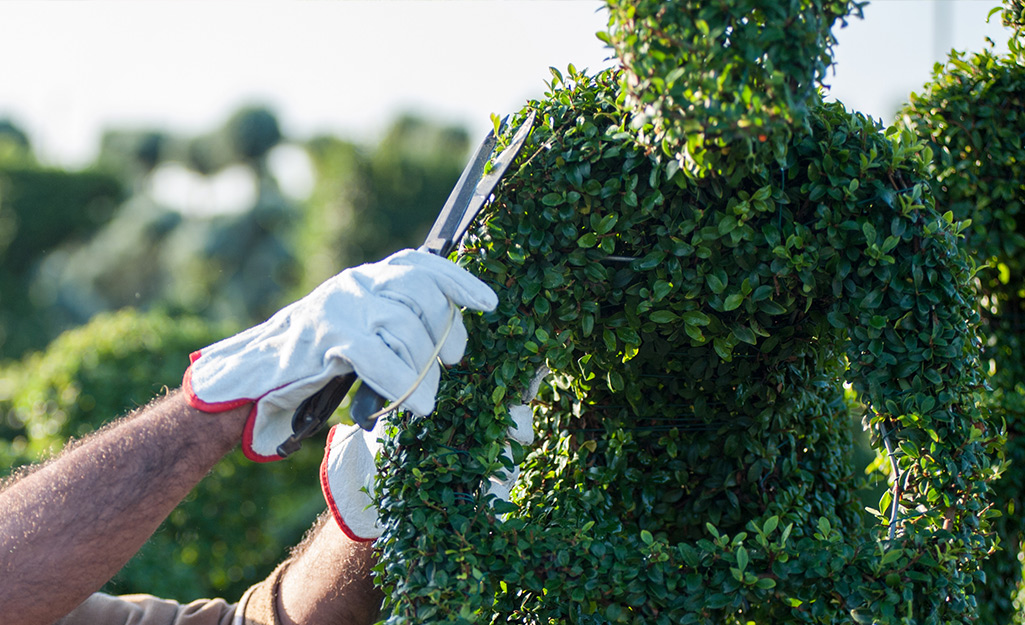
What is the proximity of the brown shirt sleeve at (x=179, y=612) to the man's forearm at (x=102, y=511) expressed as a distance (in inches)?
29.2

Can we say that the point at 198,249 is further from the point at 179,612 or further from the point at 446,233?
the point at 446,233

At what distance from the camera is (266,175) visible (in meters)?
33.7

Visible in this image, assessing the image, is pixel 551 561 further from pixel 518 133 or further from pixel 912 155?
pixel 912 155

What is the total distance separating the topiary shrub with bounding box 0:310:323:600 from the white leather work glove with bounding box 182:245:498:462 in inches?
141

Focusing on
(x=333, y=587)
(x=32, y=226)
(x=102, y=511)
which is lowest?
(x=32, y=226)

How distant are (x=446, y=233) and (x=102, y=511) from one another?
0.90 m

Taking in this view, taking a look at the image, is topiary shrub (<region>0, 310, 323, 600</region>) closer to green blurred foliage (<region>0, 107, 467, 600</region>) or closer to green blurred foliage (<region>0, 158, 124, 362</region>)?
green blurred foliage (<region>0, 107, 467, 600</region>)

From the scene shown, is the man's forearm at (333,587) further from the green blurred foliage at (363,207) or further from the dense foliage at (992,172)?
the green blurred foliage at (363,207)

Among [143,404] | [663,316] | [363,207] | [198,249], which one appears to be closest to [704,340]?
[663,316]

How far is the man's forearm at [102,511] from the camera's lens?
5.30 ft

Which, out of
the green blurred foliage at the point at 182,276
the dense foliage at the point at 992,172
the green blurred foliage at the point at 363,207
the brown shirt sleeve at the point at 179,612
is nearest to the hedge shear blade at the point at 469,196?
the brown shirt sleeve at the point at 179,612

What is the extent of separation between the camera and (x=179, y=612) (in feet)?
8.03

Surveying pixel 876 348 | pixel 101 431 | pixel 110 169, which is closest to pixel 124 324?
pixel 101 431

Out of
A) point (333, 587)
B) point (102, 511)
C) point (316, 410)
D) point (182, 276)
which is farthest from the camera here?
point (182, 276)
